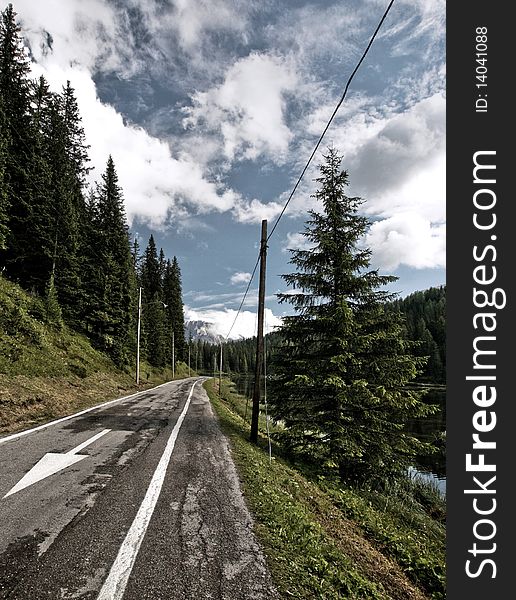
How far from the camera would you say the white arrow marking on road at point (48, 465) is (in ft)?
15.8

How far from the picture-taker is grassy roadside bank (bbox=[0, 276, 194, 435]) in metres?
10.6

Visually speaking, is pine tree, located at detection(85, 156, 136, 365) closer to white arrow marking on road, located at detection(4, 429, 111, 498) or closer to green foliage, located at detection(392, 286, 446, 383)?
white arrow marking on road, located at detection(4, 429, 111, 498)

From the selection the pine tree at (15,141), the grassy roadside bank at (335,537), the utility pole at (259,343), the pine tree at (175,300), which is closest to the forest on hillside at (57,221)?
the pine tree at (15,141)

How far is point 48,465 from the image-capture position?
18.6 ft

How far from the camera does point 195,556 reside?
3.29 metres

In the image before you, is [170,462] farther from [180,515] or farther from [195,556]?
[195,556]

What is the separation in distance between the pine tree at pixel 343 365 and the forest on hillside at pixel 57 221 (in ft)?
55.7

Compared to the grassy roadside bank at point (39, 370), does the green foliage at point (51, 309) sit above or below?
above

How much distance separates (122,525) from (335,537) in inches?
120

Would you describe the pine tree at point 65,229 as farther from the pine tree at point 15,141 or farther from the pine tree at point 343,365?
the pine tree at point 343,365

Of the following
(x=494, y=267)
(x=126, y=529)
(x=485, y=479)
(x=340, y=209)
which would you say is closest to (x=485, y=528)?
(x=485, y=479)

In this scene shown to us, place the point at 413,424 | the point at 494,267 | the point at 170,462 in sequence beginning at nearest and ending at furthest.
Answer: the point at 494,267, the point at 170,462, the point at 413,424

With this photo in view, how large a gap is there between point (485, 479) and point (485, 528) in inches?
18.9

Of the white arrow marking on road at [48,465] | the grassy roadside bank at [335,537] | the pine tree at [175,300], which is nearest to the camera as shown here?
the grassy roadside bank at [335,537]
